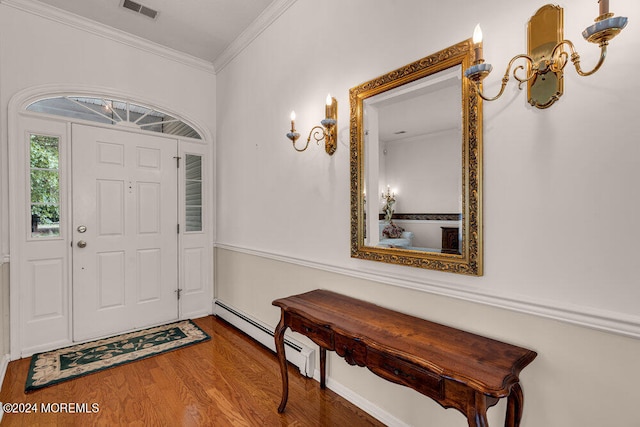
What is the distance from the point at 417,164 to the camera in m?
1.75

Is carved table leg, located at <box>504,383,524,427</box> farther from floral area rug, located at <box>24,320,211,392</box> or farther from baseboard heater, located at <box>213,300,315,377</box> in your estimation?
floral area rug, located at <box>24,320,211,392</box>

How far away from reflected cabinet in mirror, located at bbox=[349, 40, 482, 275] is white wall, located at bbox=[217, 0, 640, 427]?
0.07 meters

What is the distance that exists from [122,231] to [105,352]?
1122 mm

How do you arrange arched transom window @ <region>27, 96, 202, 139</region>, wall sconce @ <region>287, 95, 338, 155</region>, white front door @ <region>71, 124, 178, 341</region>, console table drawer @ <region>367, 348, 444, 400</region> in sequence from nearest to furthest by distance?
1. console table drawer @ <region>367, 348, 444, 400</region>
2. wall sconce @ <region>287, 95, 338, 155</region>
3. arched transom window @ <region>27, 96, 202, 139</region>
4. white front door @ <region>71, 124, 178, 341</region>

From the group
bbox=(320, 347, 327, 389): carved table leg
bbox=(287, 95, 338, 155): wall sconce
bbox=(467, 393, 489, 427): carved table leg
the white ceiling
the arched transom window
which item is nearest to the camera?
bbox=(467, 393, 489, 427): carved table leg

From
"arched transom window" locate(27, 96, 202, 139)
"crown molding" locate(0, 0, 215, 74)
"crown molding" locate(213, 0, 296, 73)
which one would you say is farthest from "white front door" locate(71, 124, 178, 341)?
"crown molding" locate(213, 0, 296, 73)

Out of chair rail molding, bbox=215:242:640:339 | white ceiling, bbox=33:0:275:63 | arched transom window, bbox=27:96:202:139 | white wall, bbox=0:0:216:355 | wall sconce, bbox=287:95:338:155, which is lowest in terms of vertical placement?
chair rail molding, bbox=215:242:640:339

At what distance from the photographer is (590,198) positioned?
1164mm

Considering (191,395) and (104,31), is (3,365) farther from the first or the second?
(104,31)

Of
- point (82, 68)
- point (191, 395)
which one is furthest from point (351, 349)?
point (82, 68)

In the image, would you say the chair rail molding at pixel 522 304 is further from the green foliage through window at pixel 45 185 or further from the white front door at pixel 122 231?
the green foliage through window at pixel 45 185

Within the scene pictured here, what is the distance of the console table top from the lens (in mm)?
1069

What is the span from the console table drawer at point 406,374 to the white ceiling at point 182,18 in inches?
112

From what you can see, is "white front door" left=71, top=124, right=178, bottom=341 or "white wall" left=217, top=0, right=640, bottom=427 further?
"white front door" left=71, top=124, right=178, bottom=341
